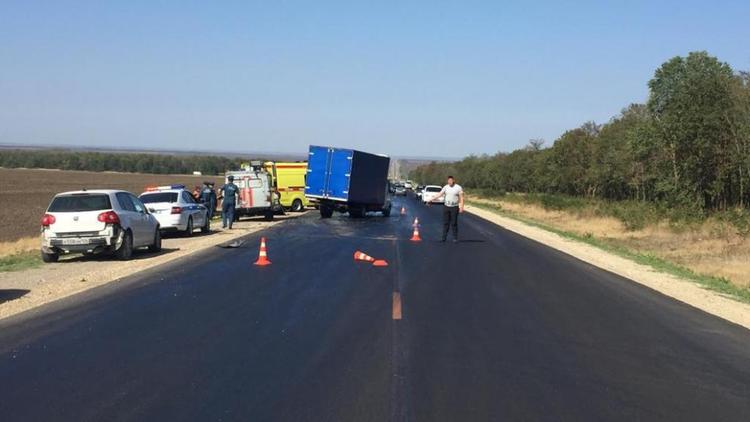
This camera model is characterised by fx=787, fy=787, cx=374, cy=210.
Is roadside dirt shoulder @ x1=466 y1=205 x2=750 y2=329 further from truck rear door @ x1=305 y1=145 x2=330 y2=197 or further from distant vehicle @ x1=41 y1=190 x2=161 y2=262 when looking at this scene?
truck rear door @ x1=305 y1=145 x2=330 y2=197

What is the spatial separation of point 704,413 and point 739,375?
168cm

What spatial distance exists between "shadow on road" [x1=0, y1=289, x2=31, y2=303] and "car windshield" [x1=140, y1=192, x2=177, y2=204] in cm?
1244

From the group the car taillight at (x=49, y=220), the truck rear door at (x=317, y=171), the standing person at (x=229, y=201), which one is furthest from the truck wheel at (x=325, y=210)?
the car taillight at (x=49, y=220)

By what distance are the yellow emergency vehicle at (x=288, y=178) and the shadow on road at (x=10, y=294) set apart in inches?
1166

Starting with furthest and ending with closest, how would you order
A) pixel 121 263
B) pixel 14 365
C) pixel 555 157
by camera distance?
pixel 555 157, pixel 121 263, pixel 14 365

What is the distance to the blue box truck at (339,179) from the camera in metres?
37.7

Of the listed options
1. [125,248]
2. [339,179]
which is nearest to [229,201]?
[339,179]

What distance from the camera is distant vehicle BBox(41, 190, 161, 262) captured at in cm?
1730

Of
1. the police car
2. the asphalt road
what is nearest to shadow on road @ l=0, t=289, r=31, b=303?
the asphalt road

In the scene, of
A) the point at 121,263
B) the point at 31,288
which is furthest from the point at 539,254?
the point at 31,288

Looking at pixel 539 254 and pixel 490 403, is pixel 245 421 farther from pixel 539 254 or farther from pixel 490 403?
pixel 539 254

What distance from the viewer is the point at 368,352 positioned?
26.3ft

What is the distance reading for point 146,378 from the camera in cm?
694

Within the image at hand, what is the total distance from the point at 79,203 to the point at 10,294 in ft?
17.5
